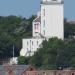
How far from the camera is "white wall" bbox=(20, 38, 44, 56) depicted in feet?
402

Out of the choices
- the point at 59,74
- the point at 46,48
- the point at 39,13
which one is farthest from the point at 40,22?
the point at 59,74

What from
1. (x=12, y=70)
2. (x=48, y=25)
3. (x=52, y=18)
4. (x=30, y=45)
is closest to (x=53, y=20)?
(x=52, y=18)

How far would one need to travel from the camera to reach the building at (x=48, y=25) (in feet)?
406

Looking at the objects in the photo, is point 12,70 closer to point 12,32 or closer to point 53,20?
point 53,20

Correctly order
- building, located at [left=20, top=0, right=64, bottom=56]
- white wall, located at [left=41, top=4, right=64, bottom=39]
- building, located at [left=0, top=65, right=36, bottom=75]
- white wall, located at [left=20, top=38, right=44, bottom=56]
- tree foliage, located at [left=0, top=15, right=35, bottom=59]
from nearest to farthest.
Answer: building, located at [left=0, top=65, right=36, bottom=75] → tree foliage, located at [left=0, top=15, right=35, bottom=59] → white wall, located at [left=20, top=38, right=44, bottom=56] → building, located at [left=20, top=0, right=64, bottom=56] → white wall, located at [left=41, top=4, right=64, bottom=39]

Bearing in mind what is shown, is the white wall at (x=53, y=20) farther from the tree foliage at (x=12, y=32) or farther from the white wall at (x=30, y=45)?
the tree foliage at (x=12, y=32)

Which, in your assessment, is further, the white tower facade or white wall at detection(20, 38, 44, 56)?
the white tower facade

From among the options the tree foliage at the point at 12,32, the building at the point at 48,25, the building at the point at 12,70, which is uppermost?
the building at the point at 12,70

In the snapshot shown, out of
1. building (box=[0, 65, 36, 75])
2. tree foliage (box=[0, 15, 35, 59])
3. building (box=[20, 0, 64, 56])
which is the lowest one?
tree foliage (box=[0, 15, 35, 59])

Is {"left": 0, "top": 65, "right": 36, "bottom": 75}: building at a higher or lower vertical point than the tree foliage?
higher

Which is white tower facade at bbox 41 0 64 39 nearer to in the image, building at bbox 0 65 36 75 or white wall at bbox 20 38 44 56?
white wall at bbox 20 38 44 56

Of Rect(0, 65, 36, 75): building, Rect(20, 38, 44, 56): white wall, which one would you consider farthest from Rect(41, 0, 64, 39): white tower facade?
Rect(0, 65, 36, 75): building

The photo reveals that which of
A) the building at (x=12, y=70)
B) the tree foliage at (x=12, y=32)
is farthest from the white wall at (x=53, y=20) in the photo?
the building at (x=12, y=70)

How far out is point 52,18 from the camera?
411ft
